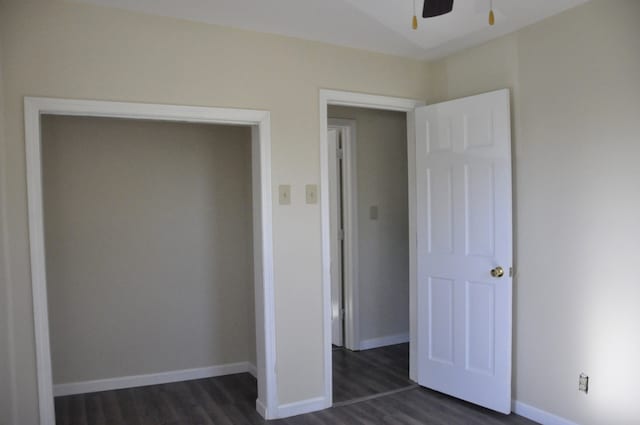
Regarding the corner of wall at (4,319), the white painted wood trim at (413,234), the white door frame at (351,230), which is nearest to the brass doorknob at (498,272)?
the white painted wood trim at (413,234)

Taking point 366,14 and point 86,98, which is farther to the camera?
point 366,14

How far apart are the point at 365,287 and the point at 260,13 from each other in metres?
2.74

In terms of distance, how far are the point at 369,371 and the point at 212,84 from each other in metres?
2.62

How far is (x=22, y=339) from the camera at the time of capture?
8.53 ft

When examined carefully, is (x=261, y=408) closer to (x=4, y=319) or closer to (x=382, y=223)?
(x=4, y=319)

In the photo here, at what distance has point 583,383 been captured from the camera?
9.29ft

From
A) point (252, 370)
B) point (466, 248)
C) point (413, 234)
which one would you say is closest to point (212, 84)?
point (413, 234)

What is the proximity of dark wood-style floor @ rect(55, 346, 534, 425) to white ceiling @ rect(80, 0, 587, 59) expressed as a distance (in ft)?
8.18

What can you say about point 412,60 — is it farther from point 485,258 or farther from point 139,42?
point 139,42

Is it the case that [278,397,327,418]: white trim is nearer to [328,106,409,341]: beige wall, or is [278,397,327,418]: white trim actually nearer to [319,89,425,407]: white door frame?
[319,89,425,407]: white door frame

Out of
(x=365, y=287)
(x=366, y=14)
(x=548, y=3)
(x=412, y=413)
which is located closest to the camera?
(x=548, y=3)

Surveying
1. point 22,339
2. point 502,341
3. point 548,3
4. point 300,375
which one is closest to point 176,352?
point 300,375

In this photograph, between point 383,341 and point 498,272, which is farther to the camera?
point 383,341

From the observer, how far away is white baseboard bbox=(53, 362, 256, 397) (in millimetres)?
3705
